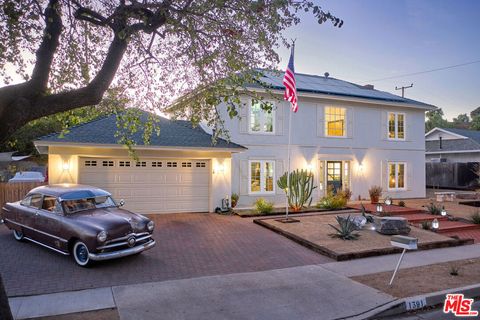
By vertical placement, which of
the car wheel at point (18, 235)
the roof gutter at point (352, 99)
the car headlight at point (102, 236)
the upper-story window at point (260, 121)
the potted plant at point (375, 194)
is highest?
the roof gutter at point (352, 99)

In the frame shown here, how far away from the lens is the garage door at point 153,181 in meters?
13.4

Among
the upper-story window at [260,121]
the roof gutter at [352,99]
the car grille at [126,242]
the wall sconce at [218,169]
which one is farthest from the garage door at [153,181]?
the car grille at [126,242]

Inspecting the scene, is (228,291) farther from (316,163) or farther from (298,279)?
(316,163)

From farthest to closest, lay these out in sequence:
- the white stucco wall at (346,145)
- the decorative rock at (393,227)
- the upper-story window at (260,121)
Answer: the upper-story window at (260,121), the white stucco wall at (346,145), the decorative rock at (393,227)

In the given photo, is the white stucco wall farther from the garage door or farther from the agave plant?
the agave plant

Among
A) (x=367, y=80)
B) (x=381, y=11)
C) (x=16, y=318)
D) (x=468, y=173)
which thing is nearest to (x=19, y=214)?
(x=16, y=318)

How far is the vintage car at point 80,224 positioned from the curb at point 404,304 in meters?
4.79

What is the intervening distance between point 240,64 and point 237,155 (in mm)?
8827

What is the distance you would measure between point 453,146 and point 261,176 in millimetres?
21670

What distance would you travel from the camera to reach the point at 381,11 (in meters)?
11.2

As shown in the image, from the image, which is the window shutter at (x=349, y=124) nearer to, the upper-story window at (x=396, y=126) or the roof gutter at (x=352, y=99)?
the roof gutter at (x=352, y=99)

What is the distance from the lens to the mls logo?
5645 millimetres

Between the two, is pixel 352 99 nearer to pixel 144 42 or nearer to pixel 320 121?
pixel 320 121

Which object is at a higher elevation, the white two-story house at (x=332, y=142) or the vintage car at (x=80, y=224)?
the white two-story house at (x=332, y=142)
